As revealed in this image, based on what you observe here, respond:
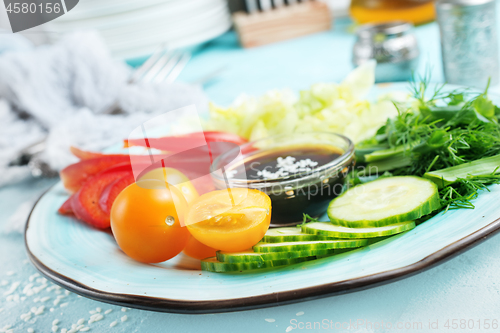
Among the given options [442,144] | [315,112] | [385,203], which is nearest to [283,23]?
[315,112]

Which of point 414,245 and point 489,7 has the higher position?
point 489,7

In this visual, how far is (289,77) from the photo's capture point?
272cm

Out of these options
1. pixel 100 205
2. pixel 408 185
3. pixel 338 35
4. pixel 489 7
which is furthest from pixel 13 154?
pixel 338 35

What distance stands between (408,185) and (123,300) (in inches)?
26.4

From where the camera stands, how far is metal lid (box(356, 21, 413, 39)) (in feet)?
6.83

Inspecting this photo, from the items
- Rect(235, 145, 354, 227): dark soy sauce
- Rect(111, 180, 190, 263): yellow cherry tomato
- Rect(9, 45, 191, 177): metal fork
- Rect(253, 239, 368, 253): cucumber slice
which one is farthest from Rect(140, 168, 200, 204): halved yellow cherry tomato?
Rect(9, 45, 191, 177): metal fork

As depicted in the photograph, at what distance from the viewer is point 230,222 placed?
0.90 meters

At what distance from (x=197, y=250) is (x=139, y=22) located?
2.26 metres

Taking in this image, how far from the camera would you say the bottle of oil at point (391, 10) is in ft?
9.83

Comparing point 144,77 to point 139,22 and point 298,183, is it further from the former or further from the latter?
point 298,183

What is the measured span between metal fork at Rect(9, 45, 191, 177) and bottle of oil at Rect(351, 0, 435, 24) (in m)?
1.34

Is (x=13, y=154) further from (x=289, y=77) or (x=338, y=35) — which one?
(x=338, y=35)

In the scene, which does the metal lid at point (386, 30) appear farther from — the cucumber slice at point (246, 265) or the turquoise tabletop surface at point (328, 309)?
the cucumber slice at point (246, 265)

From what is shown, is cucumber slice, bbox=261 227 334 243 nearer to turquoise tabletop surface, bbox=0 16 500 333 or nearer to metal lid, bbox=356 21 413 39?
turquoise tabletop surface, bbox=0 16 500 333
